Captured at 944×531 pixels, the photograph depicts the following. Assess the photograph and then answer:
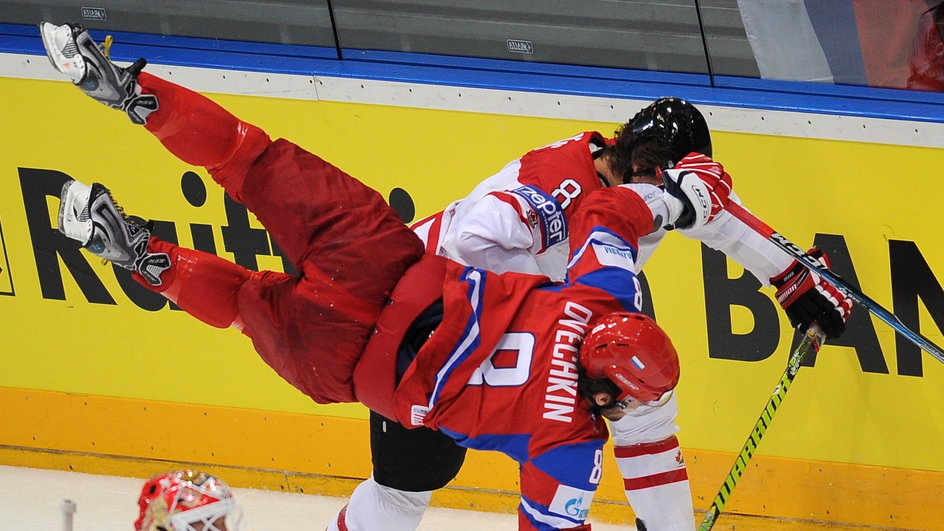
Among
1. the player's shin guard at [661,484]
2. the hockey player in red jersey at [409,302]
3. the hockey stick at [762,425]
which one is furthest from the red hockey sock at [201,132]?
the hockey stick at [762,425]

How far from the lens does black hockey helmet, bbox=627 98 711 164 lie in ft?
10.1

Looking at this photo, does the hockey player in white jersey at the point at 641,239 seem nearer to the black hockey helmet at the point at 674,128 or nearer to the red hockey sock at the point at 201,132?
the black hockey helmet at the point at 674,128

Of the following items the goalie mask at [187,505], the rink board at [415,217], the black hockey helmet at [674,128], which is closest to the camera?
the goalie mask at [187,505]

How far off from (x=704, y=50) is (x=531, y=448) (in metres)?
1.75

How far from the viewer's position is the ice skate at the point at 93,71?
2691mm

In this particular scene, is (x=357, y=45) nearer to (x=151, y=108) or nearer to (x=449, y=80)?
(x=449, y=80)

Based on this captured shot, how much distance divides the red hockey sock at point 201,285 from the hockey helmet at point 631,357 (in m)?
0.86

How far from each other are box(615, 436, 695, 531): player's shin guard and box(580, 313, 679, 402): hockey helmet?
2.26 ft

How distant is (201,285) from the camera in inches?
111

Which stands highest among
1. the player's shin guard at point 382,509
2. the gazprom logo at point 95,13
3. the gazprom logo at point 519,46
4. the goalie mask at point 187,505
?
the gazprom logo at point 95,13

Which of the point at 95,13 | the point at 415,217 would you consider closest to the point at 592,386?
the point at 415,217

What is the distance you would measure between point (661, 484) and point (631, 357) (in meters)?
0.83

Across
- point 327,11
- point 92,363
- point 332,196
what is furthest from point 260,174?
point 92,363

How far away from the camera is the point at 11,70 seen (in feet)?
12.7
